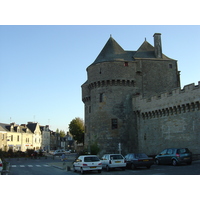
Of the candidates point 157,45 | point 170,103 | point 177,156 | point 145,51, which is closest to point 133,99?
point 170,103

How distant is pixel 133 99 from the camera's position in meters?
36.0

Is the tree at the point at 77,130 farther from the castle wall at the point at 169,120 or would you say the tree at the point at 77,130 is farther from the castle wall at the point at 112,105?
the castle wall at the point at 169,120

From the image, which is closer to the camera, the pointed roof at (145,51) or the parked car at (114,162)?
the parked car at (114,162)

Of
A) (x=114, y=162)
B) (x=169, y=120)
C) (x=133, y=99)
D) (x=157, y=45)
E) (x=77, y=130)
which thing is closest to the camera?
(x=114, y=162)

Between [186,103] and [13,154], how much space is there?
37.2 m

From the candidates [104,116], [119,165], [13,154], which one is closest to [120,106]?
[104,116]

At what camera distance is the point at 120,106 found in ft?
117

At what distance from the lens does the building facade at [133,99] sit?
31812mm

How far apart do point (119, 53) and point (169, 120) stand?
1274 cm

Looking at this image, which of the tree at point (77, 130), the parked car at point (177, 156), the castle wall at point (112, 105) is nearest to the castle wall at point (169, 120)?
the castle wall at point (112, 105)

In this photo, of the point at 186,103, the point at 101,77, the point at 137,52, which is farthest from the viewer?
the point at 137,52

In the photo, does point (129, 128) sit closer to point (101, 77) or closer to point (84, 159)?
point (101, 77)

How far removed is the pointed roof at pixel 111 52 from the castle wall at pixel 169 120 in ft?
21.5

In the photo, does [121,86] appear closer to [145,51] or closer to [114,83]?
[114,83]
